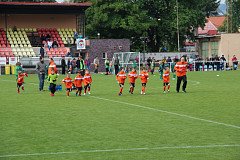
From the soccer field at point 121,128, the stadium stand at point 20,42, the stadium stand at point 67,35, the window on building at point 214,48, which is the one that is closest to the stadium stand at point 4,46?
the stadium stand at point 20,42

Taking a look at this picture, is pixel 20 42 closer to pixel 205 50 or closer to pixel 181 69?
pixel 205 50

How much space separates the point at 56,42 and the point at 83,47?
391cm

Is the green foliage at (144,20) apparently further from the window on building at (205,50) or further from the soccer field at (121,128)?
the soccer field at (121,128)

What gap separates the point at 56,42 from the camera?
70.1 metres

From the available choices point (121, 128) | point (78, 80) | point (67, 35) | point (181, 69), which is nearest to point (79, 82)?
point (78, 80)

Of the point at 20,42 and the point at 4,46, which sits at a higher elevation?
the point at 20,42

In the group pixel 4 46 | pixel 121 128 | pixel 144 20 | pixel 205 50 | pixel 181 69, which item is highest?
pixel 144 20

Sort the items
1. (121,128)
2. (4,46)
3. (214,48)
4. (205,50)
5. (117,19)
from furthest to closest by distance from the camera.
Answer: (205,50), (214,48), (117,19), (4,46), (121,128)

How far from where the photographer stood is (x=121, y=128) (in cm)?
1817

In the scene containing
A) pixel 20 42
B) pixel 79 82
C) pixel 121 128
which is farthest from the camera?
pixel 20 42

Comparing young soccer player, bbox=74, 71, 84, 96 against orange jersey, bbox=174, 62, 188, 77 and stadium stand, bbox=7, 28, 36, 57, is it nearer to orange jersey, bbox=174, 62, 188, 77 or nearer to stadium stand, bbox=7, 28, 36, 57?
orange jersey, bbox=174, 62, 188, 77

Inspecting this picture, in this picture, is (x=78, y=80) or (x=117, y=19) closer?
(x=78, y=80)

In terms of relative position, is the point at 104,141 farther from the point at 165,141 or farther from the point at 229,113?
the point at 229,113

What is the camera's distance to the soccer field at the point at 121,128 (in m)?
14.0
